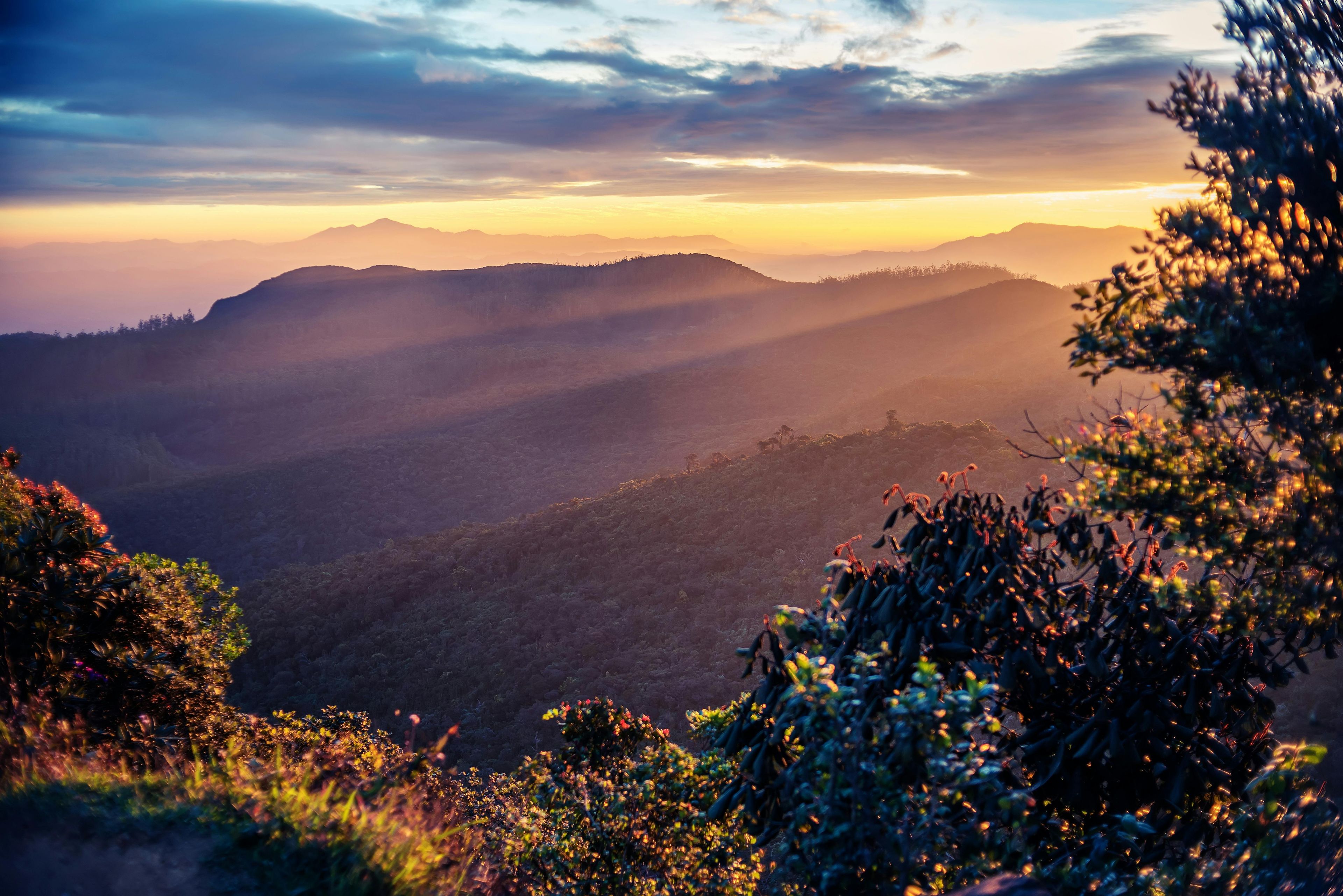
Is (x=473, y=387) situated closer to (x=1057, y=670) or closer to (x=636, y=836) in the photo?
(x=636, y=836)

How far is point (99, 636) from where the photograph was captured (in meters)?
9.04

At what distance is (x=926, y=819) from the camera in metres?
4.04

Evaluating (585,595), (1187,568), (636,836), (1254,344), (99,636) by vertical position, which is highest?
(1254,344)

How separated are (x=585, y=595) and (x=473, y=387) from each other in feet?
196

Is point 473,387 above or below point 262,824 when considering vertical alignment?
above

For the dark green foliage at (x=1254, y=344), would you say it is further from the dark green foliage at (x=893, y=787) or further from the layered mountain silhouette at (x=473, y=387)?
the dark green foliage at (x=893, y=787)

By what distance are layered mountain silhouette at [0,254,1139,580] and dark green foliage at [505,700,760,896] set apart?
213 inches

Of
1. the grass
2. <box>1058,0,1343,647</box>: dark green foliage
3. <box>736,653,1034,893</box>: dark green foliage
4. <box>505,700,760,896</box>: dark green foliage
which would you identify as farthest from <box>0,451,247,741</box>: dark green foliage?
<box>1058,0,1343,647</box>: dark green foliage

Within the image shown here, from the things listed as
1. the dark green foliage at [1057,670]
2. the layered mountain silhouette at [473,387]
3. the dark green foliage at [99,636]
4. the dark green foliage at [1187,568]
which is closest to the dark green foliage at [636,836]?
the dark green foliage at [1057,670]

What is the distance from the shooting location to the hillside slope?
1959cm

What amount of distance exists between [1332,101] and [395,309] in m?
128

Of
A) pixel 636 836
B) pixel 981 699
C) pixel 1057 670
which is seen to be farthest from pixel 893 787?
pixel 636 836

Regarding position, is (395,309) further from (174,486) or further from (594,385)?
(174,486)

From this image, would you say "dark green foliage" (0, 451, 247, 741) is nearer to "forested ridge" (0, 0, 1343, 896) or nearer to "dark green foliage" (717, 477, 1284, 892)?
"forested ridge" (0, 0, 1343, 896)
